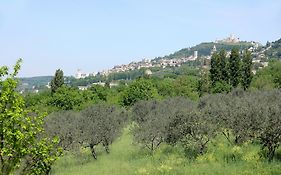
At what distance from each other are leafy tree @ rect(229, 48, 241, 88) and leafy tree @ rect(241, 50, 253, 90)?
2024 mm

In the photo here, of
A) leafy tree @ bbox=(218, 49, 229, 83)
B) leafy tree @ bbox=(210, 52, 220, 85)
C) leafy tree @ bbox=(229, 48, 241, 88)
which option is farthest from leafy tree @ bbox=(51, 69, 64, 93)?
leafy tree @ bbox=(229, 48, 241, 88)

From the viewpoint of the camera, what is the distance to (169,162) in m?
27.8

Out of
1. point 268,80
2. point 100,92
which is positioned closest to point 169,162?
point 100,92

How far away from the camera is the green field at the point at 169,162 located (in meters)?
23.8

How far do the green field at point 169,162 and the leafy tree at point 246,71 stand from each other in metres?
58.3

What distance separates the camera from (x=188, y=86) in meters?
92.1

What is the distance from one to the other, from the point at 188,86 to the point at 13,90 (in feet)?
261

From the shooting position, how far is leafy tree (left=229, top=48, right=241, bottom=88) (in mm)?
87863

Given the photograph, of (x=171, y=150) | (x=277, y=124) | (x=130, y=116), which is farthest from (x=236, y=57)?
(x=277, y=124)

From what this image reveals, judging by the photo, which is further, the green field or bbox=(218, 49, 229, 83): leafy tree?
bbox=(218, 49, 229, 83): leafy tree

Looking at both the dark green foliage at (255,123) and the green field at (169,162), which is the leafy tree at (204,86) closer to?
the green field at (169,162)

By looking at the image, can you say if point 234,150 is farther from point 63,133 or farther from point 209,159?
point 63,133

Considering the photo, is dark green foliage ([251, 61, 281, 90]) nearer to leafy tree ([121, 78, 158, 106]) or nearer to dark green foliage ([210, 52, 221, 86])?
dark green foliage ([210, 52, 221, 86])

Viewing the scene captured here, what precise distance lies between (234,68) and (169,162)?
64.7m
